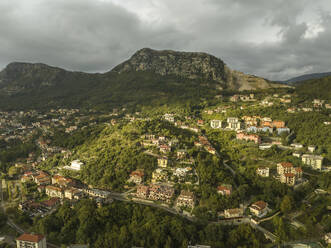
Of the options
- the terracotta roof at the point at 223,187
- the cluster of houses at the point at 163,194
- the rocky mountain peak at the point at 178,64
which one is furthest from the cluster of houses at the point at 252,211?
the rocky mountain peak at the point at 178,64

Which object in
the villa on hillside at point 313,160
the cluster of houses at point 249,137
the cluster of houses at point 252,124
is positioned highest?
the cluster of houses at point 252,124

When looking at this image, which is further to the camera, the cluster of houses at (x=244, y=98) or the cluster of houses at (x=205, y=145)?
the cluster of houses at (x=244, y=98)

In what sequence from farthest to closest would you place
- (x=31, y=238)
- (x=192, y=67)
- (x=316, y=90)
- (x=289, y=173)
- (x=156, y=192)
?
(x=192, y=67)
(x=316, y=90)
(x=289, y=173)
(x=156, y=192)
(x=31, y=238)

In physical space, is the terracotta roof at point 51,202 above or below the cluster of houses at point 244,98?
below

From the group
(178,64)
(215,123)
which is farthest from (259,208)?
(178,64)

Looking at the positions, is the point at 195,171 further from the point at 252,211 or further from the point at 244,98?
the point at 244,98

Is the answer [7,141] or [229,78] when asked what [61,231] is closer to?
[7,141]

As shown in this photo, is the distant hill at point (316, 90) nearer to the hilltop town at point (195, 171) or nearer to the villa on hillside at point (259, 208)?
the hilltop town at point (195, 171)

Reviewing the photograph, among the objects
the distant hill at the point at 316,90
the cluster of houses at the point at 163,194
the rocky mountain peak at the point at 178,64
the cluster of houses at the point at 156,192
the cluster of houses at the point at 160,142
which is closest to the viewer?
the cluster of houses at the point at 163,194
